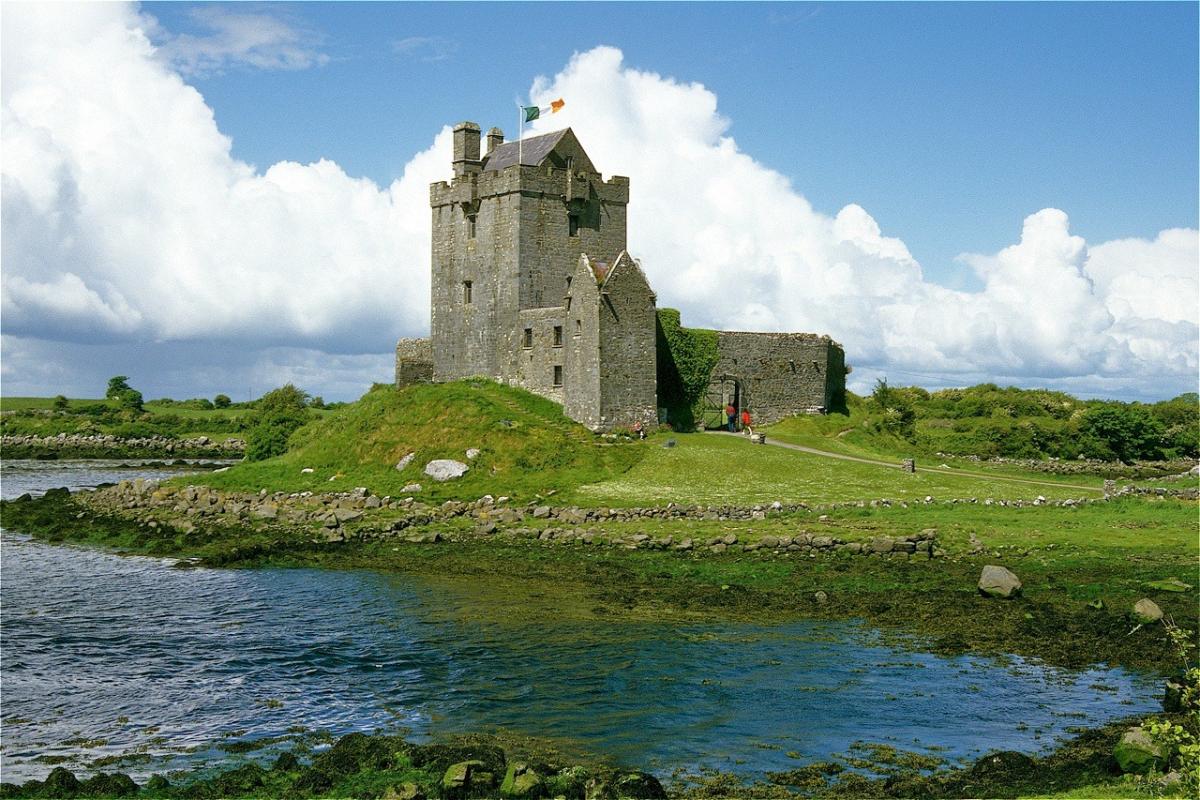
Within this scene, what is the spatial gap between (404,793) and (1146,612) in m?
15.7

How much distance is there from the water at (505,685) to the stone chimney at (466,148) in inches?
1308

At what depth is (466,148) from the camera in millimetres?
54469

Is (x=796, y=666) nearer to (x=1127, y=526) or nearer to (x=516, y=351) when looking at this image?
(x=1127, y=526)

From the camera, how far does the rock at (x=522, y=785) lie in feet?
41.7

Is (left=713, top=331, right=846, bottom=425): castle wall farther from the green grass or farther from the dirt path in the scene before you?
the green grass

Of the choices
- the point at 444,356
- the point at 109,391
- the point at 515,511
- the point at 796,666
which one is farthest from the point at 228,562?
the point at 109,391

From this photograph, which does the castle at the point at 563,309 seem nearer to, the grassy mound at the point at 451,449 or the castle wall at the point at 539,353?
the castle wall at the point at 539,353

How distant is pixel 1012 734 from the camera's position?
15.5 m

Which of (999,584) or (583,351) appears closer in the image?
(999,584)

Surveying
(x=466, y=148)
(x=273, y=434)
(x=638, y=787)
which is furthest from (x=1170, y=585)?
(x=273, y=434)

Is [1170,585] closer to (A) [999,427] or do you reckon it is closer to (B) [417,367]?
(B) [417,367]

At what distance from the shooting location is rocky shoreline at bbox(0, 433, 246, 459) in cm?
8169

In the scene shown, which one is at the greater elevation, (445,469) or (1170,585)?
(445,469)

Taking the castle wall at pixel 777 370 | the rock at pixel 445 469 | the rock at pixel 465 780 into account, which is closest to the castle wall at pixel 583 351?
the rock at pixel 445 469
